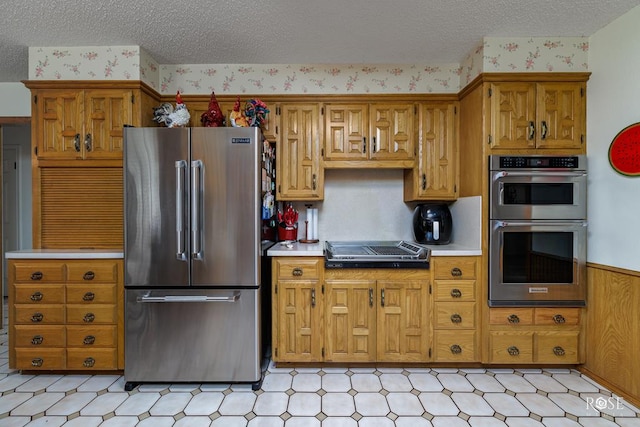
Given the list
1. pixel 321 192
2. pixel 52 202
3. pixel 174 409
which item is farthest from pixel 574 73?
pixel 52 202

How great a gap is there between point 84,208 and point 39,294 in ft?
2.21

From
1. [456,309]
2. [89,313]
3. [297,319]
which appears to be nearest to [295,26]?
[297,319]

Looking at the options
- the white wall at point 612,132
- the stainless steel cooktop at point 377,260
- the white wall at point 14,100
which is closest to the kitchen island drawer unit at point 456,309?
the stainless steel cooktop at point 377,260

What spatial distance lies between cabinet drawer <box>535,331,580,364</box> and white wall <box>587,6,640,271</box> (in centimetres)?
59

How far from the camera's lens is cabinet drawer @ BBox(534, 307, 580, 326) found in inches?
85.4

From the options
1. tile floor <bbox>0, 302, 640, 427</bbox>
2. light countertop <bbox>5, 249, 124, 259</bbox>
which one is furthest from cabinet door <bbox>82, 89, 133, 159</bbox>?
tile floor <bbox>0, 302, 640, 427</bbox>

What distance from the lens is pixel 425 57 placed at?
2.48 metres

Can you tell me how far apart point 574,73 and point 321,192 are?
2.06 metres

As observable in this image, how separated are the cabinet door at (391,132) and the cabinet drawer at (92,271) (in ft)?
7.05

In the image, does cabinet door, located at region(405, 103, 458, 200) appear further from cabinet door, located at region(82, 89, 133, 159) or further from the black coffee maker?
cabinet door, located at region(82, 89, 133, 159)

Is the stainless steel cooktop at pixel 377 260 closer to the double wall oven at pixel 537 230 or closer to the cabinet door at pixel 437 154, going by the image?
the double wall oven at pixel 537 230

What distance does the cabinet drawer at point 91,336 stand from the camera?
2104mm

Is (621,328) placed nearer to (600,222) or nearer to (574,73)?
(600,222)

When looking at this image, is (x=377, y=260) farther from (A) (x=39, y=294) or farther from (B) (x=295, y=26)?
(A) (x=39, y=294)
